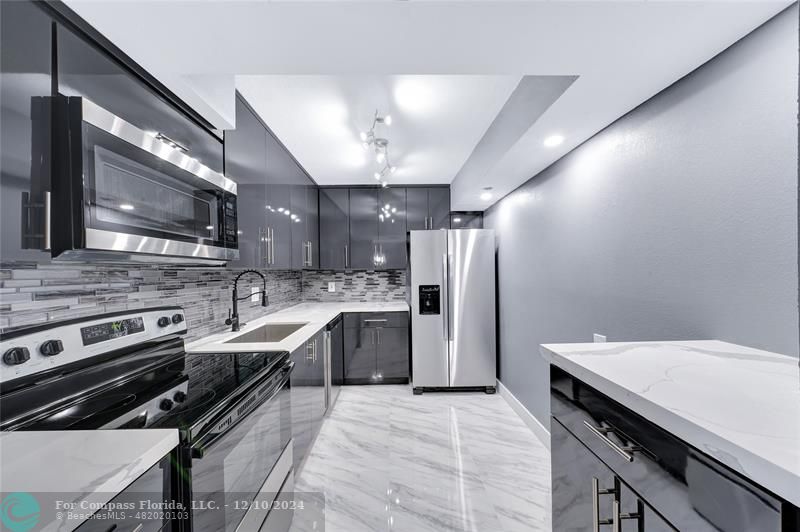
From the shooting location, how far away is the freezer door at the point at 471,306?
317 cm

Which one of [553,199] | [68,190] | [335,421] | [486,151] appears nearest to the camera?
[68,190]

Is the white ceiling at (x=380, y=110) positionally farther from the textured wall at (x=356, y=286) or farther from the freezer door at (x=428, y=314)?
the textured wall at (x=356, y=286)

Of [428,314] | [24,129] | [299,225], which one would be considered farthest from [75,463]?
[428,314]

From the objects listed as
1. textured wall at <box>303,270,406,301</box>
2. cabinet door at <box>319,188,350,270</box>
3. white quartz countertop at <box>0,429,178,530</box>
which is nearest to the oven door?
white quartz countertop at <box>0,429,178,530</box>

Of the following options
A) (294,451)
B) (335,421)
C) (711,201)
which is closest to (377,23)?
(711,201)

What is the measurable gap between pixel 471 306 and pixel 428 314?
0.46 meters

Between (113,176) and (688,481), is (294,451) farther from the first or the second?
(688,481)

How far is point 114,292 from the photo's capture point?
1.31 metres

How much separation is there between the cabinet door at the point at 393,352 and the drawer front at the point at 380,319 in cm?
6

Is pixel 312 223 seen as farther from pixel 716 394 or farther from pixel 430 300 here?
pixel 716 394

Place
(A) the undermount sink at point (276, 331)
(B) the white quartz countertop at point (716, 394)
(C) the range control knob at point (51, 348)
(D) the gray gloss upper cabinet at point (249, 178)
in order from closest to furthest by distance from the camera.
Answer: (B) the white quartz countertop at point (716, 394)
(C) the range control knob at point (51, 348)
(D) the gray gloss upper cabinet at point (249, 178)
(A) the undermount sink at point (276, 331)

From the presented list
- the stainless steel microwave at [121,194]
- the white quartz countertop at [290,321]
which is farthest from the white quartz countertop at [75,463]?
the white quartz countertop at [290,321]

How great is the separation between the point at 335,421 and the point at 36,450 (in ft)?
6.93

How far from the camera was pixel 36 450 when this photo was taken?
0.68 meters
